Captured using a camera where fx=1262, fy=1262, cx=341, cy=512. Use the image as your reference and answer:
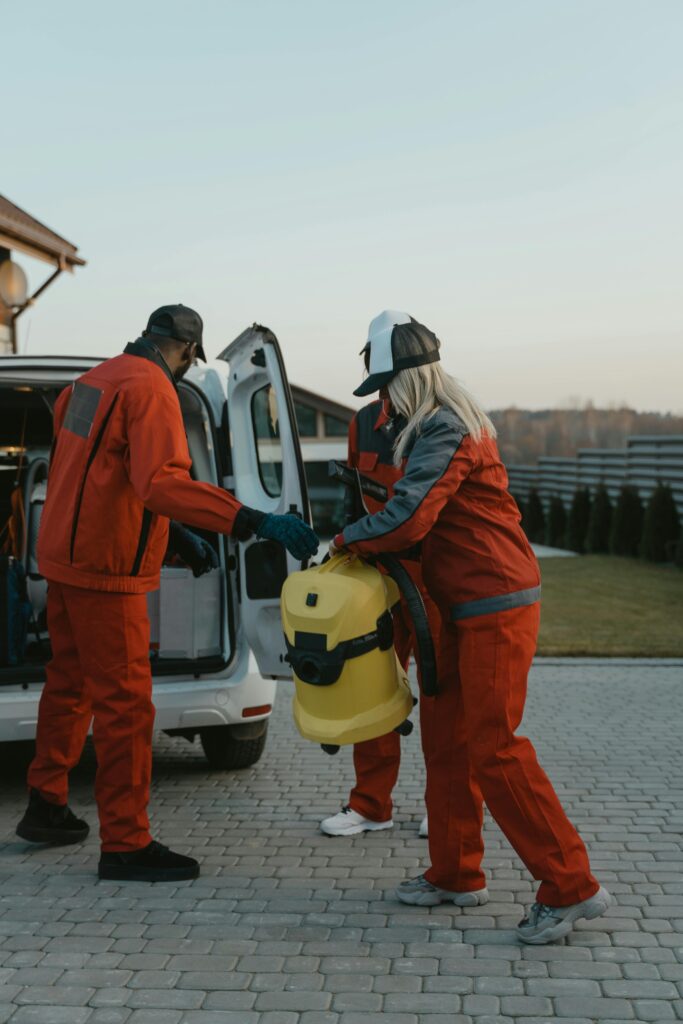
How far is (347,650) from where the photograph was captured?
155 inches

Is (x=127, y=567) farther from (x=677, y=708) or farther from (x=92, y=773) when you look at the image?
(x=677, y=708)

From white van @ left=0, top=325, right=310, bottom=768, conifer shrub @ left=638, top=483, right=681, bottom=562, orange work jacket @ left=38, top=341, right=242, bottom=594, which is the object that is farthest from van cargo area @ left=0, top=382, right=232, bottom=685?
conifer shrub @ left=638, top=483, right=681, bottom=562

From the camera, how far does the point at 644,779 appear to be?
19.7 feet

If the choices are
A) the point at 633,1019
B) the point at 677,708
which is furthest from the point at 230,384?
the point at 677,708

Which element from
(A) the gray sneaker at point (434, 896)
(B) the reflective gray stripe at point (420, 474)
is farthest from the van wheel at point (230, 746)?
(B) the reflective gray stripe at point (420, 474)

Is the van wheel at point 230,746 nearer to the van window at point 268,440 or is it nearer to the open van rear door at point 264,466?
the open van rear door at point 264,466

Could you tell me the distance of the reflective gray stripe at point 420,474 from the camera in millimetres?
3809

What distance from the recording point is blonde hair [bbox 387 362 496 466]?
399cm

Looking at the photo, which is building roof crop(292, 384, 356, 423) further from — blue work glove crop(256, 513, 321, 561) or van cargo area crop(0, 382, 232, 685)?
blue work glove crop(256, 513, 321, 561)

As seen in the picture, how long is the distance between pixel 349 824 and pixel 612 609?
8.06m

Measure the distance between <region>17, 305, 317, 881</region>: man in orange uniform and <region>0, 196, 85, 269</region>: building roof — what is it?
10955 mm

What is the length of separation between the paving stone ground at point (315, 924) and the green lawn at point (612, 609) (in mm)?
3923

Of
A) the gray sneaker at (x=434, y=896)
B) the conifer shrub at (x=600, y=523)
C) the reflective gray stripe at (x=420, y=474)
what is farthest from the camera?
the conifer shrub at (x=600, y=523)

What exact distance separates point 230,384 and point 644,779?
8.87 feet
